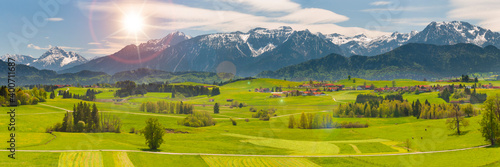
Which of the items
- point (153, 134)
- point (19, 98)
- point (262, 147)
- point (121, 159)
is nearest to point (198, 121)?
point (262, 147)

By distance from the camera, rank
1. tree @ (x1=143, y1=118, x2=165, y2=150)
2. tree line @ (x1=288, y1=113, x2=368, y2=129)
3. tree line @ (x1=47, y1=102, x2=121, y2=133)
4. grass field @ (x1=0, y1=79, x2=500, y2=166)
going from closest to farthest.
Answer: grass field @ (x1=0, y1=79, x2=500, y2=166)
tree @ (x1=143, y1=118, x2=165, y2=150)
tree line @ (x1=47, y1=102, x2=121, y2=133)
tree line @ (x1=288, y1=113, x2=368, y2=129)

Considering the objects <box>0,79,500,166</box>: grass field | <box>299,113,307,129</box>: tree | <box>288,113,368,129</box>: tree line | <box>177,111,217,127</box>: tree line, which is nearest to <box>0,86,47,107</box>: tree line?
<box>0,79,500,166</box>: grass field

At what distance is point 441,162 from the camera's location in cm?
7844

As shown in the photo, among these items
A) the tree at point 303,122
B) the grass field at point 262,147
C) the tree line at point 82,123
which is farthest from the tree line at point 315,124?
the tree line at point 82,123

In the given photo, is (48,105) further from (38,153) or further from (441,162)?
(441,162)

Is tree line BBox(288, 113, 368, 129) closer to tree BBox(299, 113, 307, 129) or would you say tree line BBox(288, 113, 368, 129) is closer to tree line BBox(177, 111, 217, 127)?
tree BBox(299, 113, 307, 129)

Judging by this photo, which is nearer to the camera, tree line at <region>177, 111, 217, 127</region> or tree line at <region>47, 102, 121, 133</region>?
tree line at <region>47, 102, 121, 133</region>

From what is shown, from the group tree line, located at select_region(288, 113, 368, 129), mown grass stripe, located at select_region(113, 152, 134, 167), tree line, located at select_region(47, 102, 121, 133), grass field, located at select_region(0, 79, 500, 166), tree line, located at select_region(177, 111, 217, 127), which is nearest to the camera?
mown grass stripe, located at select_region(113, 152, 134, 167)

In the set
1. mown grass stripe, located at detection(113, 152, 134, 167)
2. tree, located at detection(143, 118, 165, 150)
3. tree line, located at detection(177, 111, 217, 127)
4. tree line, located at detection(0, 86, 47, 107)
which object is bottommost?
tree line, located at detection(177, 111, 217, 127)

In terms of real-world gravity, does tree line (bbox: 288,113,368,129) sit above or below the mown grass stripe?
below

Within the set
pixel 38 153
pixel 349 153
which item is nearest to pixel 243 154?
pixel 349 153

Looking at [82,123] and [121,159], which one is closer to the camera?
[121,159]

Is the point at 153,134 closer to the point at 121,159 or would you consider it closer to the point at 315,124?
the point at 121,159

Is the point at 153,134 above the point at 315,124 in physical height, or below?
above
